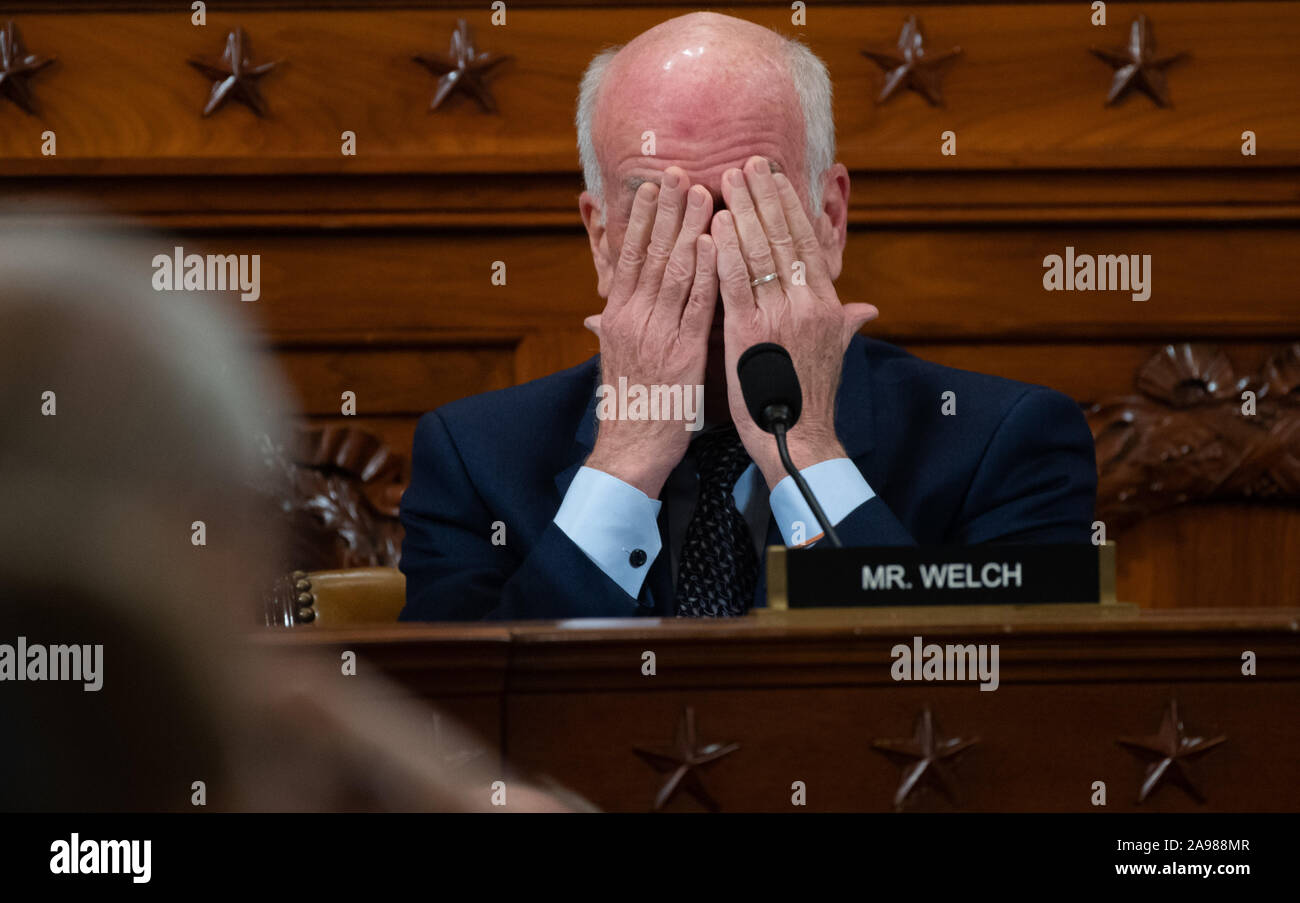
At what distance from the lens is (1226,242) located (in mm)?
2039

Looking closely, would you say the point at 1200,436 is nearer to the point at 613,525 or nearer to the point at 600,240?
the point at 600,240

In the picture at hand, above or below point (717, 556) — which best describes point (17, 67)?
Result: above

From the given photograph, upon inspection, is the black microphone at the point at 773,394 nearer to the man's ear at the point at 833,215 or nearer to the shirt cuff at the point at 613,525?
the shirt cuff at the point at 613,525

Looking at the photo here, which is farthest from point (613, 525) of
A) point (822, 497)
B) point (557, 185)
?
point (557, 185)

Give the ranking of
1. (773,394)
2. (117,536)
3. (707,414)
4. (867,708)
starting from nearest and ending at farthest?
(117,536) → (867,708) → (773,394) → (707,414)

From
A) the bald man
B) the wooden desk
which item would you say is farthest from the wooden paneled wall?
the wooden desk

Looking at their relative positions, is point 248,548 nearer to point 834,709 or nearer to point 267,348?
point 834,709

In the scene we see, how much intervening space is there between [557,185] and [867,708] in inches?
58.1

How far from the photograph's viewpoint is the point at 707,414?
1.53 meters

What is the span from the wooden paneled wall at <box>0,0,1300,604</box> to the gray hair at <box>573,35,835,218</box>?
0.34 m

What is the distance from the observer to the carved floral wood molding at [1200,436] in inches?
79.4

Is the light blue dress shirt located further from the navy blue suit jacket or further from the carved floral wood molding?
the carved floral wood molding

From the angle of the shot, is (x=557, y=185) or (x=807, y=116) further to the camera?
(x=557, y=185)
